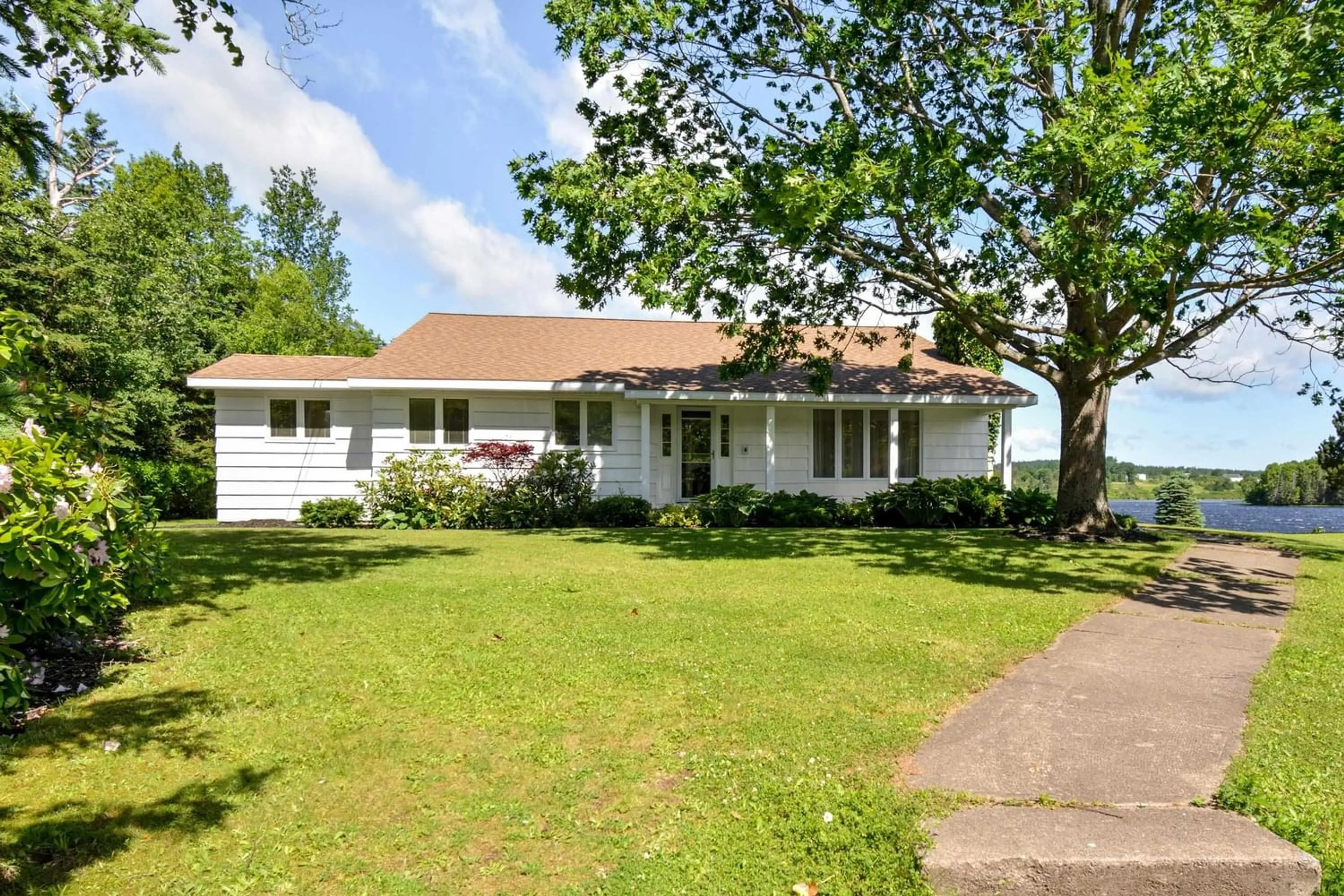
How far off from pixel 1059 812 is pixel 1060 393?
37.3ft

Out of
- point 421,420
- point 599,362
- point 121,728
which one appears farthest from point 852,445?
point 121,728

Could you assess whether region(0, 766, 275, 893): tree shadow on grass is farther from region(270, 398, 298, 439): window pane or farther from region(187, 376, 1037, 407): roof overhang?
region(270, 398, 298, 439): window pane

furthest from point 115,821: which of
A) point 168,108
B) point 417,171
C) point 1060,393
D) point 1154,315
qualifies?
point 417,171

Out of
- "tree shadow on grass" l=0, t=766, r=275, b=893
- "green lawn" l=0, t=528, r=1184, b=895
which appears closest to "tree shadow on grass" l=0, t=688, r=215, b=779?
"green lawn" l=0, t=528, r=1184, b=895

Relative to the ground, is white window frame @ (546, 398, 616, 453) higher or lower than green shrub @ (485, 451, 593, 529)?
higher

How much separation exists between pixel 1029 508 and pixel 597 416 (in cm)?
947

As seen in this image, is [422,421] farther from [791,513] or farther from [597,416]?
[791,513]

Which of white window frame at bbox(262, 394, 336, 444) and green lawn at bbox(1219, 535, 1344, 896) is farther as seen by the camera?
white window frame at bbox(262, 394, 336, 444)

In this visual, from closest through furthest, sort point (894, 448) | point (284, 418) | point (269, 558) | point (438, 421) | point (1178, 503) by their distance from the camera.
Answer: point (269, 558) → point (438, 421) → point (284, 418) → point (894, 448) → point (1178, 503)

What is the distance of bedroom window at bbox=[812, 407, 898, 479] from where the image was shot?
1720cm

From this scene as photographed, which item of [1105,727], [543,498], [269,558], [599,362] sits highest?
[599,362]

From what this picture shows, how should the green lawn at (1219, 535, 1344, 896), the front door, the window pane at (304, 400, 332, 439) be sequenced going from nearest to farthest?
1. the green lawn at (1219, 535, 1344, 896)
2. the window pane at (304, 400, 332, 439)
3. the front door

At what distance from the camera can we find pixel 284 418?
612 inches

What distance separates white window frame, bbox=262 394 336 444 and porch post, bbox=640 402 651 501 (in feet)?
22.0
